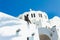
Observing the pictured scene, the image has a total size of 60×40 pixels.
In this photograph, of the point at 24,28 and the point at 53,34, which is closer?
the point at 24,28

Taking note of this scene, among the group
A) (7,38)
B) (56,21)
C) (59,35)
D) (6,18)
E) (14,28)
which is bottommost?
(7,38)

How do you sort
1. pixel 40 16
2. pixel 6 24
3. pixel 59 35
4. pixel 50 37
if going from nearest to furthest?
pixel 6 24 < pixel 59 35 < pixel 50 37 < pixel 40 16

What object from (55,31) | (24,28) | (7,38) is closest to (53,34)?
(55,31)

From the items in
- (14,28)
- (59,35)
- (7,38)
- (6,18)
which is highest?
(59,35)

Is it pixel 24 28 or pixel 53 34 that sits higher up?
pixel 53 34

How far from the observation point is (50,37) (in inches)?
1144

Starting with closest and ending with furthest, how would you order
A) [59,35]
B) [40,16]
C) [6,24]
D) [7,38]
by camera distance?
[7,38], [6,24], [59,35], [40,16]

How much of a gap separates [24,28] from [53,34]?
1478 centimetres

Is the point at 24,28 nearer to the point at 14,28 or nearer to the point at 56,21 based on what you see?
the point at 14,28

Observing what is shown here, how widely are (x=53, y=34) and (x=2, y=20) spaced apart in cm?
1623

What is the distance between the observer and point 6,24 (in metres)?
12.6

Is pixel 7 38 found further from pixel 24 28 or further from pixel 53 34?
pixel 53 34

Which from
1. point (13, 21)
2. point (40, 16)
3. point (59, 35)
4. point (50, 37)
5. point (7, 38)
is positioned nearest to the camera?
point (7, 38)

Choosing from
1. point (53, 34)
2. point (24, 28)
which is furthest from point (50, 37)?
point (24, 28)
